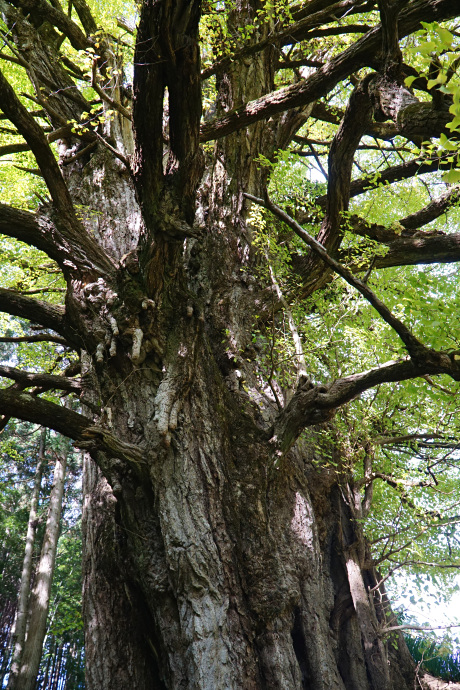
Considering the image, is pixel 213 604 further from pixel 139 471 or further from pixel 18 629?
pixel 18 629

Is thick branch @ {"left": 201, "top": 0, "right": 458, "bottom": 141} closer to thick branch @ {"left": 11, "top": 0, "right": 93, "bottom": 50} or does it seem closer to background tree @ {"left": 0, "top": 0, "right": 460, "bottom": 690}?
background tree @ {"left": 0, "top": 0, "right": 460, "bottom": 690}

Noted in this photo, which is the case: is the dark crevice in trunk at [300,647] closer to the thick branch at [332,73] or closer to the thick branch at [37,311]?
the thick branch at [37,311]

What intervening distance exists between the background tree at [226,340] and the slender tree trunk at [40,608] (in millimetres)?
8697

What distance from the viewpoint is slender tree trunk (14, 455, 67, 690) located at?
10320mm

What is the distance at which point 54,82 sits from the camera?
5.68 meters

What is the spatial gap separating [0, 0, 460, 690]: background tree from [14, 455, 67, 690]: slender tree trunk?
8.70 m

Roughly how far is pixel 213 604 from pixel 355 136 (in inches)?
156

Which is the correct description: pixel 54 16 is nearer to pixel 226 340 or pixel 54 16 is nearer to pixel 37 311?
pixel 37 311

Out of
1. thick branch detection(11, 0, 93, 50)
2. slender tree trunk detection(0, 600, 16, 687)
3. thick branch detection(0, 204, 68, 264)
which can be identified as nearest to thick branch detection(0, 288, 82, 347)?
thick branch detection(0, 204, 68, 264)

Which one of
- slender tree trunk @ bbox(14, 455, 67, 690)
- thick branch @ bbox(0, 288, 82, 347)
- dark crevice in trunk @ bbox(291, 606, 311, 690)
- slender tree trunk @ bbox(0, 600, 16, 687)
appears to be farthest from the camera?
slender tree trunk @ bbox(0, 600, 16, 687)

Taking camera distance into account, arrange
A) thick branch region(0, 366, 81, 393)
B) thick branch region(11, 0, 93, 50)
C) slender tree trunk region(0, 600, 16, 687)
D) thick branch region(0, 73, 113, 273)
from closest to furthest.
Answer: thick branch region(0, 73, 113, 273)
thick branch region(0, 366, 81, 393)
thick branch region(11, 0, 93, 50)
slender tree trunk region(0, 600, 16, 687)

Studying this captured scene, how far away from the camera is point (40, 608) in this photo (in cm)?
1109

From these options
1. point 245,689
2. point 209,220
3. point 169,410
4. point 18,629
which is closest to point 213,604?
point 245,689

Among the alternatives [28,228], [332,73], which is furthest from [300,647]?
[332,73]
